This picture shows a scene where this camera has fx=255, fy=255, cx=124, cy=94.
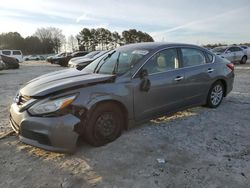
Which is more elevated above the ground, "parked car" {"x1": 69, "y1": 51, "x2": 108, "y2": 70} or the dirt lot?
"parked car" {"x1": 69, "y1": 51, "x2": 108, "y2": 70}

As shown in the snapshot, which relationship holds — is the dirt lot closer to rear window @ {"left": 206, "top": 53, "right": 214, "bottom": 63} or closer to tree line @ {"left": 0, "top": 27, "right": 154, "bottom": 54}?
rear window @ {"left": 206, "top": 53, "right": 214, "bottom": 63}

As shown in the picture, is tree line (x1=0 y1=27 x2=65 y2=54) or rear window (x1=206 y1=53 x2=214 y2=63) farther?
tree line (x1=0 y1=27 x2=65 y2=54)

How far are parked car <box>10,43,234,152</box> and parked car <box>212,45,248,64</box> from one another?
46.4 feet

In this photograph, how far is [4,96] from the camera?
314 inches

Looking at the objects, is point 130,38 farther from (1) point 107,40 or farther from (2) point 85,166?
(2) point 85,166

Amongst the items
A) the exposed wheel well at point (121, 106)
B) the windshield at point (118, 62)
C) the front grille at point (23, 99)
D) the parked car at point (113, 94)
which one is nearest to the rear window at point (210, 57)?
the parked car at point (113, 94)

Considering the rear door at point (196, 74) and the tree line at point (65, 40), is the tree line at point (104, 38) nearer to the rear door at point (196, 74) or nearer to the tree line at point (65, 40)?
the tree line at point (65, 40)

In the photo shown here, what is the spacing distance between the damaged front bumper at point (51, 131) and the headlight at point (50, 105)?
0.30 feet

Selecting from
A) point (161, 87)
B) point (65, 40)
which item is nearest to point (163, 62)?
point (161, 87)

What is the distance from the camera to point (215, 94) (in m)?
5.64

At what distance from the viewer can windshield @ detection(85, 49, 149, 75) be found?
168 inches

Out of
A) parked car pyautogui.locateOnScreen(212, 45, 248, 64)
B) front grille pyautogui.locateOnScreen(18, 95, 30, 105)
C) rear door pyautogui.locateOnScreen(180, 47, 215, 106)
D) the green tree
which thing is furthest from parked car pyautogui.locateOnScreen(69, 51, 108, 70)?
the green tree

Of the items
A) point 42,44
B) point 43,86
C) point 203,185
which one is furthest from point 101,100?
point 42,44

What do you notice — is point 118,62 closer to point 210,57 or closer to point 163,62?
point 163,62
